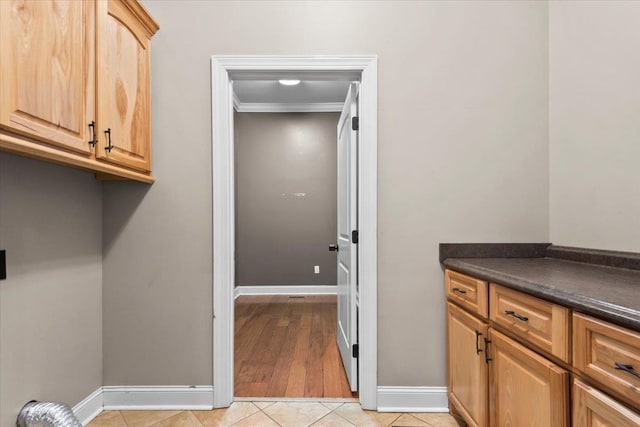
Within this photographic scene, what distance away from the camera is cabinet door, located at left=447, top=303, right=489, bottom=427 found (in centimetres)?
152

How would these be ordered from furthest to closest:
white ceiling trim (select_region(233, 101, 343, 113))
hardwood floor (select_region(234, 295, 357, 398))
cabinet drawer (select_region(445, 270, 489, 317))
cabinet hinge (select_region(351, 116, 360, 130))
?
white ceiling trim (select_region(233, 101, 343, 113)), hardwood floor (select_region(234, 295, 357, 398)), cabinet hinge (select_region(351, 116, 360, 130)), cabinet drawer (select_region(445, 270, 489, 317))

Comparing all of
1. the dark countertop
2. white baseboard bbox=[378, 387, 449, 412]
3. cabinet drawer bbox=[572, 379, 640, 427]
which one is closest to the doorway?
white baseboard bbox=[378, 387, 449, 412]

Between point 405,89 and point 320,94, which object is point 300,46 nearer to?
point 405,89

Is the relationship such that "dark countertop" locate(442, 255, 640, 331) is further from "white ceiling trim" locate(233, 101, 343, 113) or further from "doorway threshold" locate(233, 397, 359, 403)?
"white ceiling trim" locate(233, 101, 343, 113)

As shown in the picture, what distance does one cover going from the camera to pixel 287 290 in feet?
16.3

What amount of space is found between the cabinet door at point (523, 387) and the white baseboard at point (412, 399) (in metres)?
0.58

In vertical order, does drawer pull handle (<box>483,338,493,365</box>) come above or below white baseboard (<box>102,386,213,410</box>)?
above

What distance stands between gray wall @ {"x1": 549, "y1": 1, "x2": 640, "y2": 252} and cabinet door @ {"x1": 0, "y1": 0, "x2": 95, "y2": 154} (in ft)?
7.67

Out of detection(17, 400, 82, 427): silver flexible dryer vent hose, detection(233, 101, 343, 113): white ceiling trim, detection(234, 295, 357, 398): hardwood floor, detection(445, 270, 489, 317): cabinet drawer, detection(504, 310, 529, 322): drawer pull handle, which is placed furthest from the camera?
detection(233, 101, 343, 113): white ceiling trim

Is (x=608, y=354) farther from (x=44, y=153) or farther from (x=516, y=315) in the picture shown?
(x=44, y=153)

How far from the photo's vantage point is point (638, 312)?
0.82 m

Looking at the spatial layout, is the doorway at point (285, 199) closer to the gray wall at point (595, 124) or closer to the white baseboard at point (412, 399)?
the white baseboard at point (412, 399)

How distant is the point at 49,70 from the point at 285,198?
378 centimetres

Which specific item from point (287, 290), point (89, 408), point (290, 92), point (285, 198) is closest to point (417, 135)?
point (89, 408)
